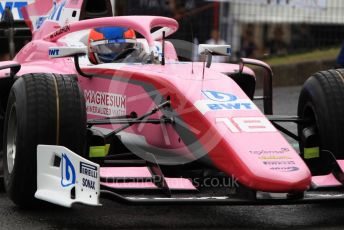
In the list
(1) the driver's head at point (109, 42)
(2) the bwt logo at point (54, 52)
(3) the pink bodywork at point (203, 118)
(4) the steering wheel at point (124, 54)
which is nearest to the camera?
(3) the pink bodywork at point (203, 118)

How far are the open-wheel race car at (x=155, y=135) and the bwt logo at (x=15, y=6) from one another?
104 inches

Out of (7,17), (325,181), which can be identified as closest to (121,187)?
(325,181)

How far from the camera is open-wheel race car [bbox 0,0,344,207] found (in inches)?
236

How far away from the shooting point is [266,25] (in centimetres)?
1505

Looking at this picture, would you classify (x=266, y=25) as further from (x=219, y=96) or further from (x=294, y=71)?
(x=219, y=96)

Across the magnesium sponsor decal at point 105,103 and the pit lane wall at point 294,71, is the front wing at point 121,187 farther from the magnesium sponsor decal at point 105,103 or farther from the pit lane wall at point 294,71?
the pit lane wall at point 294,71

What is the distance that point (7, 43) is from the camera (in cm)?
1039

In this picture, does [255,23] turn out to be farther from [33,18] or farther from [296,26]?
[33,18]

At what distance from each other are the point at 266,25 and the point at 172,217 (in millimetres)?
8837

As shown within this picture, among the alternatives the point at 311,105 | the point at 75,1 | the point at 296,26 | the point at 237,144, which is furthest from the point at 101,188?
the point at 296,26

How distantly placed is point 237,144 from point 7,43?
16.0ft

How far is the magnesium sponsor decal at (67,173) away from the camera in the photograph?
6.05m

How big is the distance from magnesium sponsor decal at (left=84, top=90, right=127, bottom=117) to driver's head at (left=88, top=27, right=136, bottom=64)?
530mm

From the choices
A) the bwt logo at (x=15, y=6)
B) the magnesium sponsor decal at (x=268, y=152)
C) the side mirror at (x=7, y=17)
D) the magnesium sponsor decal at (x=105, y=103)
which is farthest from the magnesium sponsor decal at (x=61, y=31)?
the magnesium sponsor decal at (x=268, y=152)
